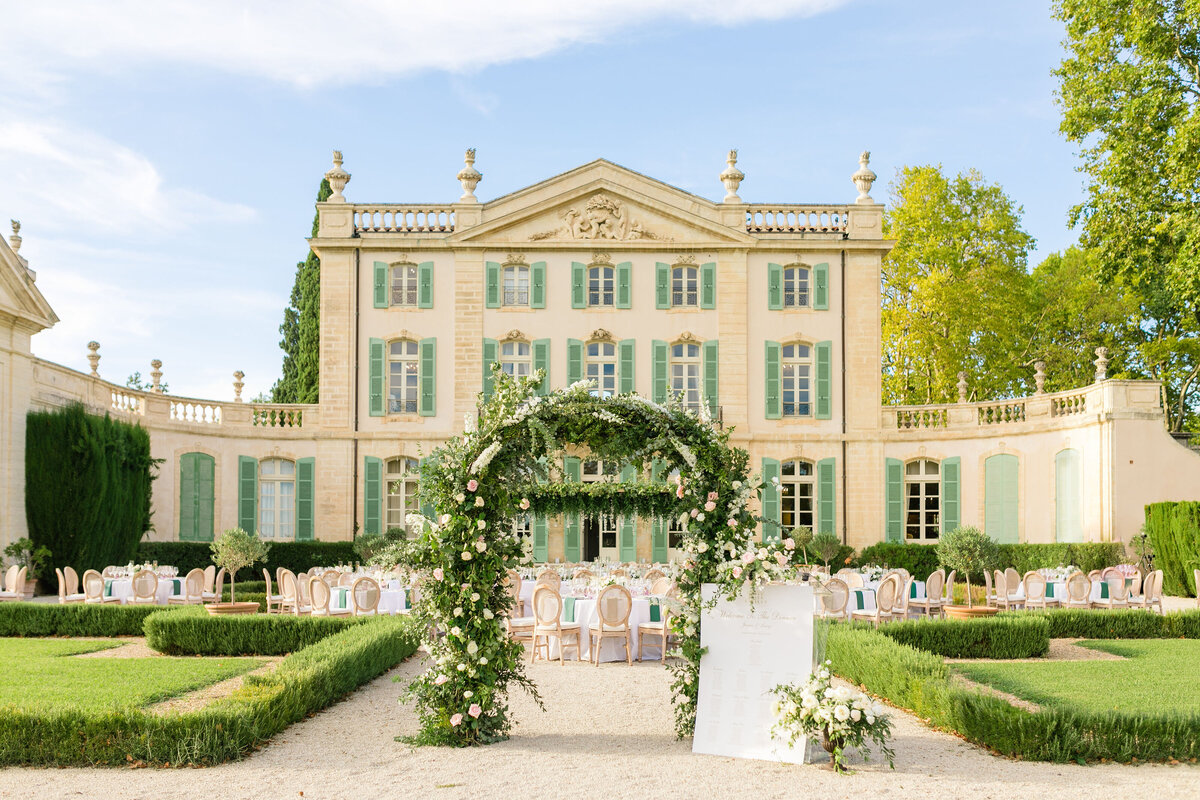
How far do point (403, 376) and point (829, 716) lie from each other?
1786 cm

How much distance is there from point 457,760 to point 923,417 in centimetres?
1804

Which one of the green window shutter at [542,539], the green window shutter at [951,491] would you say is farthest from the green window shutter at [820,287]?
the green window shutter at [542,539]

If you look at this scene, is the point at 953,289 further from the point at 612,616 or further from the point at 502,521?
the point at 502,521

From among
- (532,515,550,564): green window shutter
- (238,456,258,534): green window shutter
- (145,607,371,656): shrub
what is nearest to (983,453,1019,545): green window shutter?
(532,515,550,564): green window shutter

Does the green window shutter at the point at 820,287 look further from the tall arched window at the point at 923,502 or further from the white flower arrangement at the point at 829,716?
the white flower arrangement at the point at 829,716

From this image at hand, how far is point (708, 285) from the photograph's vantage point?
2280 cm

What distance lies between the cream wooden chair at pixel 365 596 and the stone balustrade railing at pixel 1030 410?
12970 mm

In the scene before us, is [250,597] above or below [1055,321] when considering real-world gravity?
below

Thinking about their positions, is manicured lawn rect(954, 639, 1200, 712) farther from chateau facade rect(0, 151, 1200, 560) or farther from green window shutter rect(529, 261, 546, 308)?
green window shutter rect(529, 261, 546, 308)

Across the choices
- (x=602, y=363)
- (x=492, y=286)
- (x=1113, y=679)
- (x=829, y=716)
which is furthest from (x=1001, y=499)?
(x=829, y=716)

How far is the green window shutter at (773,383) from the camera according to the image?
2275 cm

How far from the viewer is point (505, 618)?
691 centimetres

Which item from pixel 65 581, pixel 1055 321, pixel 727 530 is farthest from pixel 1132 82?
pixel 65 581

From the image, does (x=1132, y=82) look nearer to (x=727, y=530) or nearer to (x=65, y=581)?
(x=727, y=530)
